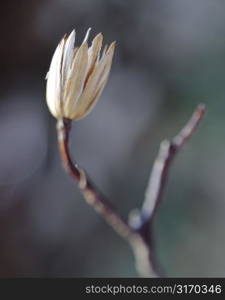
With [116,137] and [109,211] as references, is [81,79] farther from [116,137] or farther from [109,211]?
[116,137]

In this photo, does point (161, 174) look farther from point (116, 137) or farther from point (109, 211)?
point (116, 137)

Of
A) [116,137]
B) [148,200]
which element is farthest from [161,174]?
[116,137]

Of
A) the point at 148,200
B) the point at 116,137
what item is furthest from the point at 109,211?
the point at 116,137

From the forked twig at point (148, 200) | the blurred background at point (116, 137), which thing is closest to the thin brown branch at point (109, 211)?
the forked twig at point (148, 200)

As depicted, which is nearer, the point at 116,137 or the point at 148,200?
the point at 148,200

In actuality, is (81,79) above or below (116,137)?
above

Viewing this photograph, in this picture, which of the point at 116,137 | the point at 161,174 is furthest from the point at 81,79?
the point at 116,137

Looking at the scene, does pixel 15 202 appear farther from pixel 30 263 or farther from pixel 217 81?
pixel 217 81

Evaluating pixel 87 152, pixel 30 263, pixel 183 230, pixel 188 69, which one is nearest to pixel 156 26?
pixel 188 69

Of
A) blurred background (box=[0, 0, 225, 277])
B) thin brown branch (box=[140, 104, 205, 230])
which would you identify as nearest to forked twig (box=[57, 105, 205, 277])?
thin brown branch (box=[140, 104, 205, 230])
